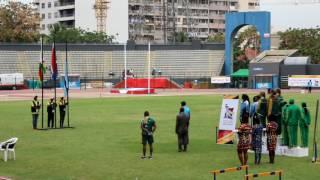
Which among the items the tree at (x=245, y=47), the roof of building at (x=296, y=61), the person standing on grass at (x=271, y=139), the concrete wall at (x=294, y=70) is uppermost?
the tree at (x=245, y=47)

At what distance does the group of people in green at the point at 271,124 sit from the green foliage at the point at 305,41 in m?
96.6

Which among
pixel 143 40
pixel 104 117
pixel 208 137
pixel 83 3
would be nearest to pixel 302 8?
pixel 143 40

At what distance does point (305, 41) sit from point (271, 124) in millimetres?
102963

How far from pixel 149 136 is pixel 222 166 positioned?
2959 millimetres

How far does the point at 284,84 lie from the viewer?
96500 mm

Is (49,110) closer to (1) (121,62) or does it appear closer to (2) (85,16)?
(1) (121,62)

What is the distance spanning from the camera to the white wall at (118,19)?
163625mm

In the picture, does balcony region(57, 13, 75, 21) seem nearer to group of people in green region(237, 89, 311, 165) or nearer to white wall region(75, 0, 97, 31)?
white wall region(75, 0, 97, 31)

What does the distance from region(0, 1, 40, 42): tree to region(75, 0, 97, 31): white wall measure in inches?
1495

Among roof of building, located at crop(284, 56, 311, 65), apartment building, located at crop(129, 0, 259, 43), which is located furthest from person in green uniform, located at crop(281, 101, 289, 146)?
apartment building, located at crop(129, 0, 259, 43)

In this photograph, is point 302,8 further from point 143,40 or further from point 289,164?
point 289,164

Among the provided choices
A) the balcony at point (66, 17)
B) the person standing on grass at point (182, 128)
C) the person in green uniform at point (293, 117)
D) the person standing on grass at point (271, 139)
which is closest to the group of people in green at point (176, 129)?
the person standing on grass at point (182, 128)

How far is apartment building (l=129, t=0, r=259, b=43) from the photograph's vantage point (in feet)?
550

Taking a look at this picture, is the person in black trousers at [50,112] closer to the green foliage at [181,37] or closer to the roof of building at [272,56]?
the roof of building at [272,56]
